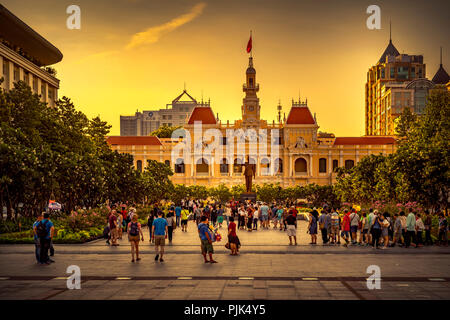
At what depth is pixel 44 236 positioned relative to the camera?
600 inches

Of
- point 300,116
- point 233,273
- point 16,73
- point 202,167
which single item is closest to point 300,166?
point 300,116

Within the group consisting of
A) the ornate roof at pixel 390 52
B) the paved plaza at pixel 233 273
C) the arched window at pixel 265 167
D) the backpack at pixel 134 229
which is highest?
the ornate roof at pixel 390 52

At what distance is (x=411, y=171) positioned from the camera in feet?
96.2

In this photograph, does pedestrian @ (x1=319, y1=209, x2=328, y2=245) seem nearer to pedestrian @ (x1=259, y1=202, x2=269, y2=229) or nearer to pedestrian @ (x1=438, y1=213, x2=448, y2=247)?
pedestrian @ (x1=438, y1=213, x2=448, y2=247)

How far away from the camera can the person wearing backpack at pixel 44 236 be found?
15141mm

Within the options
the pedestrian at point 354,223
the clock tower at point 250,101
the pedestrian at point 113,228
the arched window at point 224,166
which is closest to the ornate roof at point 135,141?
the arched window at point 224,166

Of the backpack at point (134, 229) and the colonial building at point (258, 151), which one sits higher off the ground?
the colonial building at point (258, 151)

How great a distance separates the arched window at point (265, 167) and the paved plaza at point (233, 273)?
2485 inches

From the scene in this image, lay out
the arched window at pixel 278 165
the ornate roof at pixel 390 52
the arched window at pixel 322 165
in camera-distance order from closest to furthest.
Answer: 1. the arched window at pixel 278 165
2. the arched window at pixel 322 165
3. the ornate roof at pixel 390 52

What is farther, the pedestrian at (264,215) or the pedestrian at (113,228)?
the pedestrian at (264,215)

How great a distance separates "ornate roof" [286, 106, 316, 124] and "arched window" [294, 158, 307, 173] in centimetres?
680

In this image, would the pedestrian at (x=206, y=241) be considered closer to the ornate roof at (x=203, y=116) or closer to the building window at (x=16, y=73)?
the building window at (x=16, y=73)

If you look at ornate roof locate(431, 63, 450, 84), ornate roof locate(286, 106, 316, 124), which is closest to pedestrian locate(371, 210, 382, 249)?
ornate roof locate(286, 106, 316, 124)
